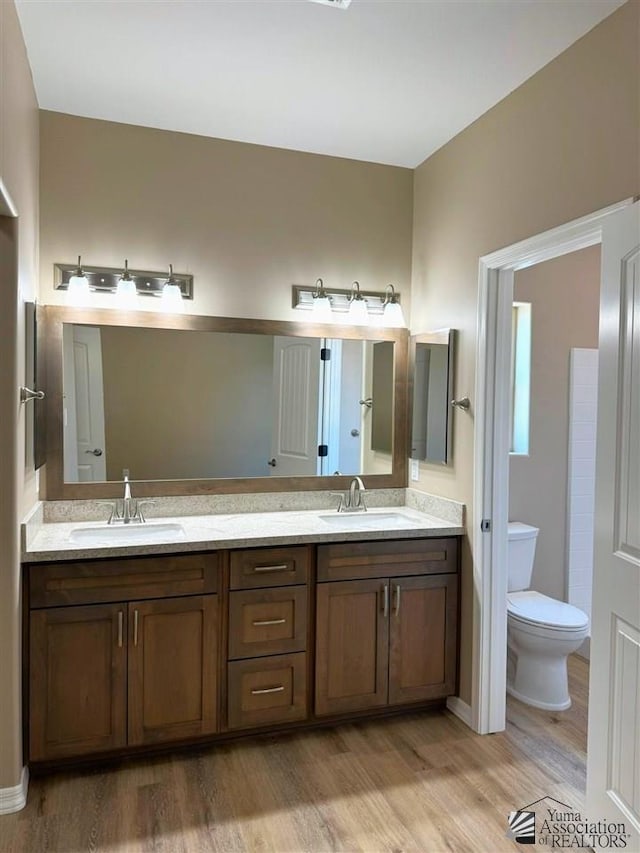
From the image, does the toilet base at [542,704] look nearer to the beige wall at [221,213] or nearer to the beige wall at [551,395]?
the beige wall at [551,395]

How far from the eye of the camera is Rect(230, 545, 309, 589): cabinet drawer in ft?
7.95

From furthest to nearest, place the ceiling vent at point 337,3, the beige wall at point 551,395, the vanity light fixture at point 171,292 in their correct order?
the beige wall at point 551,395 → the vanity light fixture at point 171,292 → the ceiling vent at point 337,3

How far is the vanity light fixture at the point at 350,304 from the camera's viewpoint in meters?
3.04

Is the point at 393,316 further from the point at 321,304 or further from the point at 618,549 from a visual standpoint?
the point at 618,549

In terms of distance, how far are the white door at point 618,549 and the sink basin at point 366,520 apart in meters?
1.05

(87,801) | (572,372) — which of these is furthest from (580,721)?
(87,801)

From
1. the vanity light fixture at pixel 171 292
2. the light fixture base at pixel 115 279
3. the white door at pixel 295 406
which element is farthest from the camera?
the white door at pixel 295 406

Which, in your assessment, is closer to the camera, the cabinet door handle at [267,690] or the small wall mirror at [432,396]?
the cabinet door handle at [267,690]

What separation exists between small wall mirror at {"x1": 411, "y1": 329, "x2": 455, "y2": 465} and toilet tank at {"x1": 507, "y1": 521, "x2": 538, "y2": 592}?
0.68 meters

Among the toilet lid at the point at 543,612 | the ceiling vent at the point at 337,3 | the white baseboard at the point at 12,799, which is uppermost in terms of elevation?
the ceiling vent at the point at 337,3

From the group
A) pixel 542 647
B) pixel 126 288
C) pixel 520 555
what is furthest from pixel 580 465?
pixel 126 288

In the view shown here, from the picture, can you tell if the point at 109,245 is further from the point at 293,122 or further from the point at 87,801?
the point at 87,801

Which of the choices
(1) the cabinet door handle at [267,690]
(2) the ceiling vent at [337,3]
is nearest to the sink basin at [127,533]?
(1) the cabinet door handle at [267,690]

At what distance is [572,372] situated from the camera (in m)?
3.52
